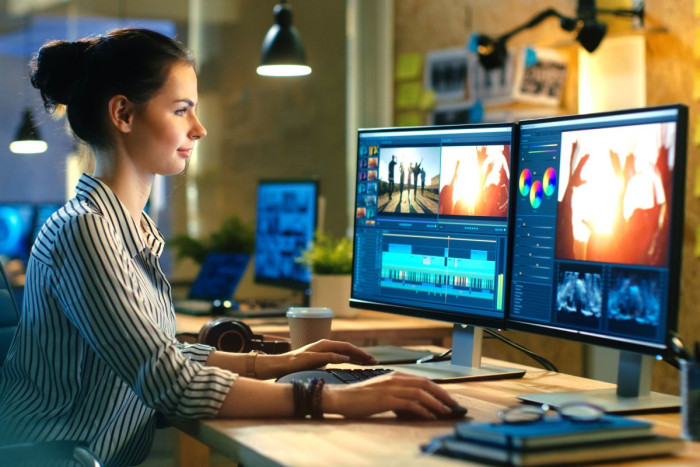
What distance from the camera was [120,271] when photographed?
4.51 feet

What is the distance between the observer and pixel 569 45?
344cm

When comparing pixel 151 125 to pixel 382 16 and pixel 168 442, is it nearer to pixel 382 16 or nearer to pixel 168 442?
pixel 168 442

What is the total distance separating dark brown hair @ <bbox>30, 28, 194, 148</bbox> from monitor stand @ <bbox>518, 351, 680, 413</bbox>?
84 centimetres

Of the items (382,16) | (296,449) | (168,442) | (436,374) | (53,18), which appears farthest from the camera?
(382,16)

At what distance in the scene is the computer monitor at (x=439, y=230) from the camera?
1667 mm

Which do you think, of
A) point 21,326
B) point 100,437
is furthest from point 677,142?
point 21,326

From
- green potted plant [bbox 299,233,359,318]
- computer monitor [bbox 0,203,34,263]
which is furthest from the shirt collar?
computer monitor [bbox 0,203,34,263]

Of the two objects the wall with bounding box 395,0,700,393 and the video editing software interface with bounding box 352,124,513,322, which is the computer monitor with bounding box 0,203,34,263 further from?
the video editing software interface with bounding box 352,124,513,322

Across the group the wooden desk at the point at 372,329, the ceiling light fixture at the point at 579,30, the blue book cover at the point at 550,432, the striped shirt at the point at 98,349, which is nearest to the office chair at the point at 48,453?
the striped shirt at the point at 98,349

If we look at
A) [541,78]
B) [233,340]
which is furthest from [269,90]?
[233,340]

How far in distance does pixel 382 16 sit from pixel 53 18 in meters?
1.53

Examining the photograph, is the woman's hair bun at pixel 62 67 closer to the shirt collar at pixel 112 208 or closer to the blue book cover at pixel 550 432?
the shirt collar at pixel 112 208

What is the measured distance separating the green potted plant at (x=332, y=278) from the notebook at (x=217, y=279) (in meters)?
0.41

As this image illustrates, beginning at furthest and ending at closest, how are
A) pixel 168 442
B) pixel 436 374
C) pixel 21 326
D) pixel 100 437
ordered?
pixel 168 442 → pixel 436 374 → pixel 21 326 → pixel 100 437
